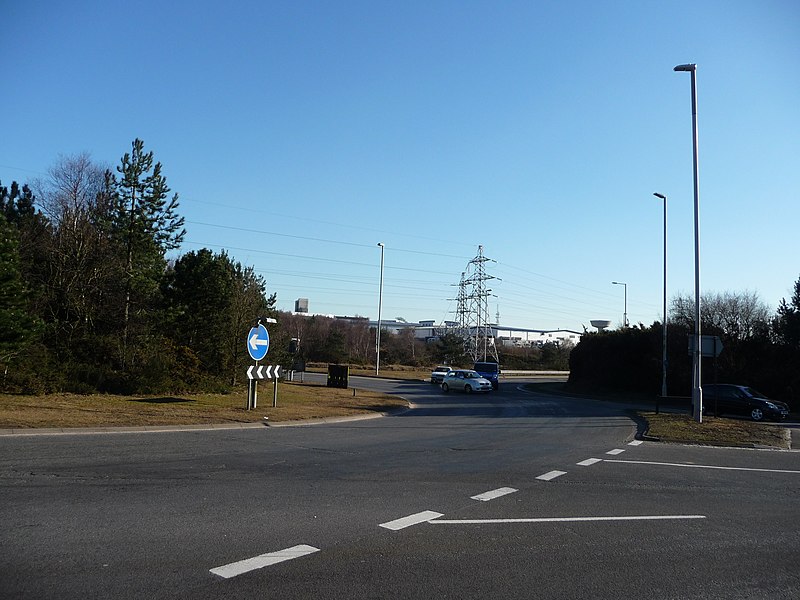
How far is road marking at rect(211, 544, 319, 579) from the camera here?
Result: 5480mm

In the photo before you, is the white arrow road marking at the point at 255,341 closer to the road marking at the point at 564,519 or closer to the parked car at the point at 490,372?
the road marking at the point at 564,519

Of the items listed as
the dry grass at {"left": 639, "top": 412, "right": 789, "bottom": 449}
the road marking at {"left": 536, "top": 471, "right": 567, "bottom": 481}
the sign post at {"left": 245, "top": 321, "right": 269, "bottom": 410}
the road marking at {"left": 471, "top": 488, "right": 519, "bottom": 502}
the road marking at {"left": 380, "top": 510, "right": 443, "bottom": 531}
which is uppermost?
the sign post at {"left": 245, "top": 321, "right": 269, "bottom": 410}

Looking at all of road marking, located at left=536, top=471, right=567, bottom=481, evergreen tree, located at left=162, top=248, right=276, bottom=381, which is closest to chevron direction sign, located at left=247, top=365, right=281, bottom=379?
evergreen tree, located at left=162, top=248, right=276, bottom=381

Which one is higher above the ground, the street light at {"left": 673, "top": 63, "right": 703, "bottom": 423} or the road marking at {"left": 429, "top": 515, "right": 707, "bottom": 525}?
the street light at {"left": 673, "top": 63, "right": 703, "bottom": 423}

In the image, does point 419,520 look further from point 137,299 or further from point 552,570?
→ point 137,299

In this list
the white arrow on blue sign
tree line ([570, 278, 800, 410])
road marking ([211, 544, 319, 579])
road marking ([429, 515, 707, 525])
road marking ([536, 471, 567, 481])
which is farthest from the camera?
tree line ([570, 278, 800, 410])

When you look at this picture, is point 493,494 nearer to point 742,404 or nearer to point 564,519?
point 564,519

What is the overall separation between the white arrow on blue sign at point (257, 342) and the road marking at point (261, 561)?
14098 mm

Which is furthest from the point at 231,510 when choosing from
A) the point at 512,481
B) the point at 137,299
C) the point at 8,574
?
the point at 137,299

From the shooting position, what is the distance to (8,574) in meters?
5.25

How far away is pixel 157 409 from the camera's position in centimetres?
1922

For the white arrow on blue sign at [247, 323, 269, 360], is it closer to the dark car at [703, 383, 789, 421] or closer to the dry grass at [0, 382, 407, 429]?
the dry grass at [0, 382, 407, 429]

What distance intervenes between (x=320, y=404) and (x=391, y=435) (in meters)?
9.45

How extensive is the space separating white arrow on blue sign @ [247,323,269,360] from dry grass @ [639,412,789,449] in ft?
37.6
